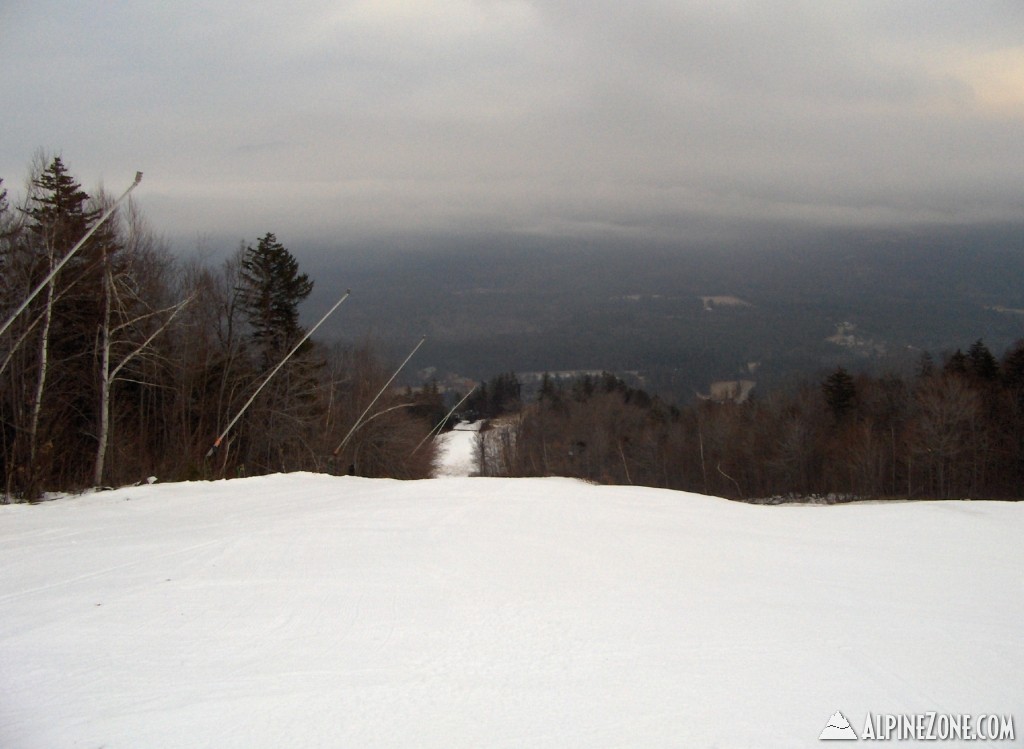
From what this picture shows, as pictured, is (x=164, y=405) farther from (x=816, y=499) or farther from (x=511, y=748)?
(x=816, y=499)

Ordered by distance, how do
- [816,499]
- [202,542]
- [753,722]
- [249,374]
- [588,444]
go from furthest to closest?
[588,444] < [816,499] < [249,374] < [202,542] < [753,722]

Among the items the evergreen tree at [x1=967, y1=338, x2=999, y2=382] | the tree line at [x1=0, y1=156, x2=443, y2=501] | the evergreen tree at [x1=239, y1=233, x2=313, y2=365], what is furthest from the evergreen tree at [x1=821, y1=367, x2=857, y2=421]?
the evergreen tree at [x1=239, y1=233, x2=313, y2=365]

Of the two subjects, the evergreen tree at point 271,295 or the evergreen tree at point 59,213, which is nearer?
the evergreen tree at point 59,213

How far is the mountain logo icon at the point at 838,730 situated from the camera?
4655 millimetres

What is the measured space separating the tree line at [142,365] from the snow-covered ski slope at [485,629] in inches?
322

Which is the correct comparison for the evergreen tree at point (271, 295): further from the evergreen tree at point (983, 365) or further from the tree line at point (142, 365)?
the evergreen tree at point (983, 365)

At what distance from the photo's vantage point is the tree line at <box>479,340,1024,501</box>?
4459 centimetres

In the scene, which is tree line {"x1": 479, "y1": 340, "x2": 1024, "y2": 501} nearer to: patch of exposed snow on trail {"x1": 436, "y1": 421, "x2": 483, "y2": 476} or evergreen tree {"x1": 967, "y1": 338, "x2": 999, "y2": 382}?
evergreen tree {"x1": 967, "y1": 338, "x2": 999, "y2": 382}

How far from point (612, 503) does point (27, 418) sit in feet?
57.0

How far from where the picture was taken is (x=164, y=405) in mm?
33281

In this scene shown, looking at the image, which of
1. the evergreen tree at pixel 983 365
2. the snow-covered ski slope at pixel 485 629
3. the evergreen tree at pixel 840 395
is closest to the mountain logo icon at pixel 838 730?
the snow-covered ski slope at pixel 485 629

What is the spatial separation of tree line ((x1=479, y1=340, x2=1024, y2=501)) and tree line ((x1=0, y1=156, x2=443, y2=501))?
16682 millimetres

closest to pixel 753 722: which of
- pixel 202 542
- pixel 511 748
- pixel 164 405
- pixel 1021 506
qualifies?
pixel 511 748

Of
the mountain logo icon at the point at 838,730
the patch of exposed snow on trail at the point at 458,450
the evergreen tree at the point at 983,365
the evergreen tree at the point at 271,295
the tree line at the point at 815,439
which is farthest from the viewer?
the patch of exposed snow on trail at the point at 458,450
